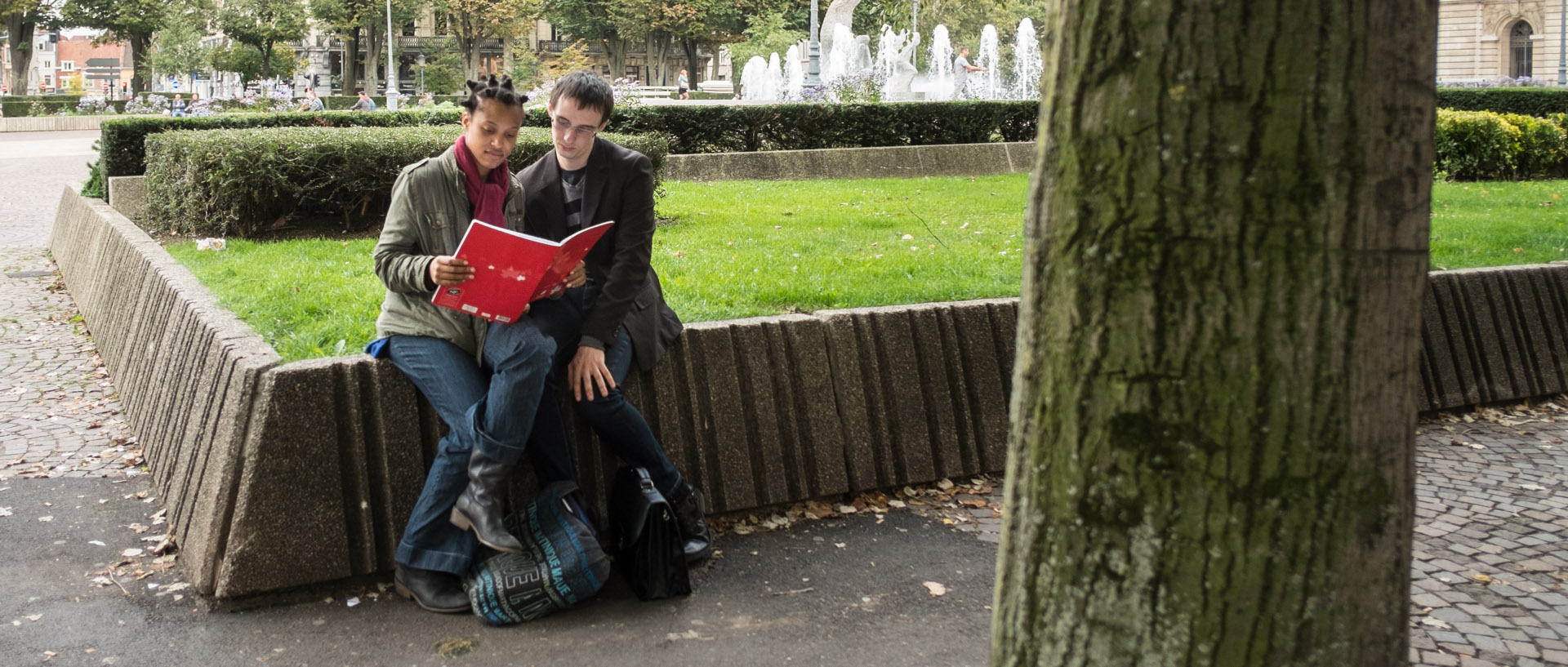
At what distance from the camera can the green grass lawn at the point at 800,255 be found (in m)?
6.27

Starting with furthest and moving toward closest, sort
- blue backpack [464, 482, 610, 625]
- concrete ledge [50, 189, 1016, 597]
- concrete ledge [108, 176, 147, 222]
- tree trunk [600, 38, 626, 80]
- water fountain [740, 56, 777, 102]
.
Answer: tree trunk [600, 38, 626, 80]
water fountain [740, 56, 777, 102]
concrete ledge [108, 176, 147, 222]
concrete ledge [50, 189, 1016, 597]
blue backpack [464, 482, 610, 625]

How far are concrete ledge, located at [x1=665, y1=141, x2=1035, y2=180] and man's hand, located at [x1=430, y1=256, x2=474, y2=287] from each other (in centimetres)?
1168

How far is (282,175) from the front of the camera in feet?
30.9

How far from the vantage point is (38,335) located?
8781 millimetres

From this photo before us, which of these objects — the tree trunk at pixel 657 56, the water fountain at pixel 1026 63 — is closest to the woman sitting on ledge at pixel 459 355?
the water fountain at pixel 1026 63

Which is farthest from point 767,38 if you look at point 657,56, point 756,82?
point 756,82

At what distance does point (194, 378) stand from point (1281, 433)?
12.8 ft

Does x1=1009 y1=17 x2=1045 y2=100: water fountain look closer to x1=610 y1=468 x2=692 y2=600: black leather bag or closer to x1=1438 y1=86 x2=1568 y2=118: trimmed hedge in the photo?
x1=1438 y1=86 x2=1568 y2=118: trimmed hedge

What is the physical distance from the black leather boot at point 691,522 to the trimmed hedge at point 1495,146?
1384 cm

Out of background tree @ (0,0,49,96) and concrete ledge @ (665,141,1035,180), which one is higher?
background tree @ (0,0,49,96)

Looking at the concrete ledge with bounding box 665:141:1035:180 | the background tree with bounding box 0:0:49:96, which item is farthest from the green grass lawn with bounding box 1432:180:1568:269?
the background tree with bounding box 0:0:49:96

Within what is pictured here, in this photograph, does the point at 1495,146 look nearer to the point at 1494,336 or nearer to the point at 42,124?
the point at 1494,336

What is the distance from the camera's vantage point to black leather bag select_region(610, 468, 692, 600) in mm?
4023

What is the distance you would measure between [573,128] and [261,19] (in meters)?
62.1
